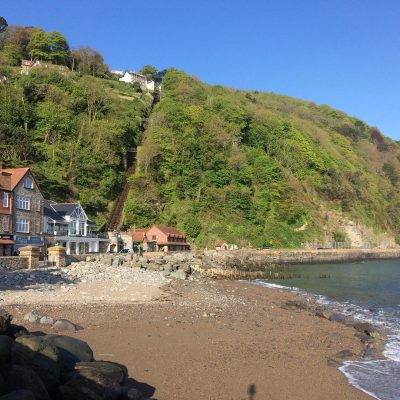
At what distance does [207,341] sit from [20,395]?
8382mm

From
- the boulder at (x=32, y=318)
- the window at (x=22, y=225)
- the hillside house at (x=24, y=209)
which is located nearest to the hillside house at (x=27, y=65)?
the hillside house at (x=24, y=209)

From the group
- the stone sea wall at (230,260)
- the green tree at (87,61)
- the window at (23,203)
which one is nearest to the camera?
the stone sea wall at (230,260)

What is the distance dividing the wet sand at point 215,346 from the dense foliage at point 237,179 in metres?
49.6

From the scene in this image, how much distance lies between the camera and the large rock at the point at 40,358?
7.71 metres

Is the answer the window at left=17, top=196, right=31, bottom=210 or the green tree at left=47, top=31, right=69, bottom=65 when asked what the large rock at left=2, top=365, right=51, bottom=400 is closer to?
the window at left=17, top=196, right=31, bottom=210

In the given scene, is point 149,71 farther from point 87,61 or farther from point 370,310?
point 370,310

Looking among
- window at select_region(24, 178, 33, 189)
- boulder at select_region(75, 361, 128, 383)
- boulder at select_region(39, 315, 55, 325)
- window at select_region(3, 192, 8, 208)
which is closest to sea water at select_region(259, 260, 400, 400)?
boulder at select_region(75, 361, 128, 383)

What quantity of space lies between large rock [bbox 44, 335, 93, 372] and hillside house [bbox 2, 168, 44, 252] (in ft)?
105

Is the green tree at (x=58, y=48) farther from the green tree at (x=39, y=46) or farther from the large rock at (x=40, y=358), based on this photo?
the large rock at (x=40, y=358)

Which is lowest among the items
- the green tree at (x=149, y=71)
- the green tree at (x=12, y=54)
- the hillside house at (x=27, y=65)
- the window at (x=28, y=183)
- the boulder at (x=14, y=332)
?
the boulder at (x=14, y=332)

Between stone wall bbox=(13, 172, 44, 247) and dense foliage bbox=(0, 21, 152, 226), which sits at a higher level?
dense foliage bbox=(0, 21, 152, 226)

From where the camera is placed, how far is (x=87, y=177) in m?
67.5

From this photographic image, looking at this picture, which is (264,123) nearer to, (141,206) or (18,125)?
(141,206)

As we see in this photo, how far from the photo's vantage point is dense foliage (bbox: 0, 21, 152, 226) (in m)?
64.4
